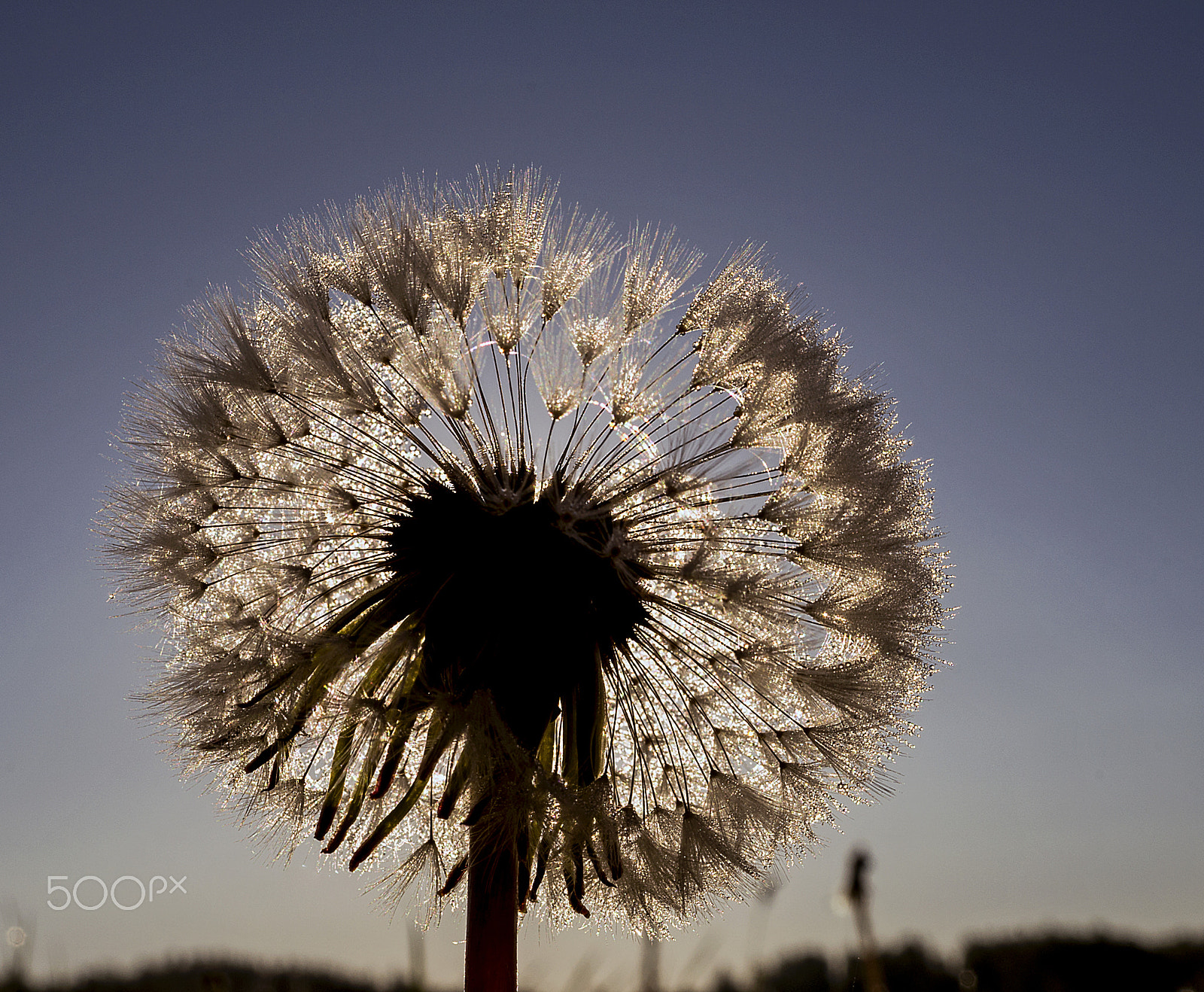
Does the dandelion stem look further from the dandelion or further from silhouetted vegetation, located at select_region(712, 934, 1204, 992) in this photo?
silhouetted vegetation, located at select_region(712, 934, 1204, 992)

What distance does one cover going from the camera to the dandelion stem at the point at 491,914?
15.1 ft

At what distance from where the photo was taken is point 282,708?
15.6 ft

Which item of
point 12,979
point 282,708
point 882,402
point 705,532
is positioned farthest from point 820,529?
point 12,979

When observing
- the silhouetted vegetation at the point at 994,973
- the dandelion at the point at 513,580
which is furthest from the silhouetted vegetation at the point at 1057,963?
the dandelion at the point at 513,580

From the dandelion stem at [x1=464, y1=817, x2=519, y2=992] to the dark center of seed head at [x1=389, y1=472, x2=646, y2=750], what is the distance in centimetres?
52

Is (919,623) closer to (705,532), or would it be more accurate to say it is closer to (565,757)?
(705,532)

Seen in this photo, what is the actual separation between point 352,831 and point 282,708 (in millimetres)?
974

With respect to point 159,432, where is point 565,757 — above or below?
below

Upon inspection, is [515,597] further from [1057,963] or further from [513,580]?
[1057,963]

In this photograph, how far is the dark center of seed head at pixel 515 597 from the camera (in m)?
4.85

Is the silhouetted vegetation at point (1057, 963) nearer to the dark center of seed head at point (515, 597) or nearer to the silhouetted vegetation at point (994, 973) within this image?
the silhouetted vegetation at point (994, 973)

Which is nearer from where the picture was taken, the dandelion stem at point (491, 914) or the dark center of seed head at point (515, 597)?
the dandelion stem at point (491, 914)

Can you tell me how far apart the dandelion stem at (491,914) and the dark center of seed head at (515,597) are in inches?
20.7

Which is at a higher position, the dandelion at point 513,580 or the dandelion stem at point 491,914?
the dandelion at point 513,580
